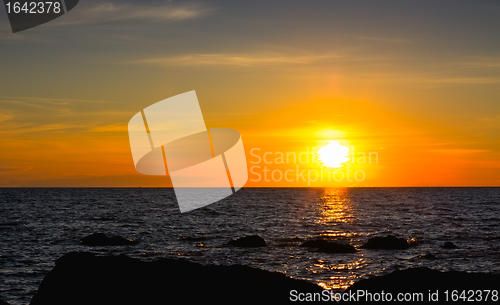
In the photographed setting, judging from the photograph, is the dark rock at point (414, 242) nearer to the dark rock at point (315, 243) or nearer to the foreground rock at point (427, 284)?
the dark rock at point (315, 243)

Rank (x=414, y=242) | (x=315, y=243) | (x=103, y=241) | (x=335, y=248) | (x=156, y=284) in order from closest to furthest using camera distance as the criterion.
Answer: (x=156, y=284), (x=335, y=248), (x=315, y=243), (x=103, y=241), (x=414, y=242)

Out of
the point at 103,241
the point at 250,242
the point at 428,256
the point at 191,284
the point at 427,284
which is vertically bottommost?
the point at 428,256

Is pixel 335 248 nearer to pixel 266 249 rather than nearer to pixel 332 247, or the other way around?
pixel 332 247

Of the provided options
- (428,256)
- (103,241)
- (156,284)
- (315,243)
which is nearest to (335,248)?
(315,243)

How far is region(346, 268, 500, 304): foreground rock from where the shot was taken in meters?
13.8

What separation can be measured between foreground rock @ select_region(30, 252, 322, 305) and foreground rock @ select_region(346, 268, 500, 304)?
2075 mm

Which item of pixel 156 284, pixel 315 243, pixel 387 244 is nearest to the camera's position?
pixel 156 284

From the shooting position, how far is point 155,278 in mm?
14719

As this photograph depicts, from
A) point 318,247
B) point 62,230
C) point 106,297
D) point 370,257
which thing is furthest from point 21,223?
point 106,297

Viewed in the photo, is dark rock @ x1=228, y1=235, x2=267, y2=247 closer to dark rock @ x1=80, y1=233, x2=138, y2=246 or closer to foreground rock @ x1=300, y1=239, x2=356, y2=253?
foreground rock @ x1=300, y1=239, x2=356, y2=253

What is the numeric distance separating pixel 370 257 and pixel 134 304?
71.7 feet

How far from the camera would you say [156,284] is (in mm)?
14398

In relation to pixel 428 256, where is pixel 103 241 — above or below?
above

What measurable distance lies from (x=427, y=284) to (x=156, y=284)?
880cm
